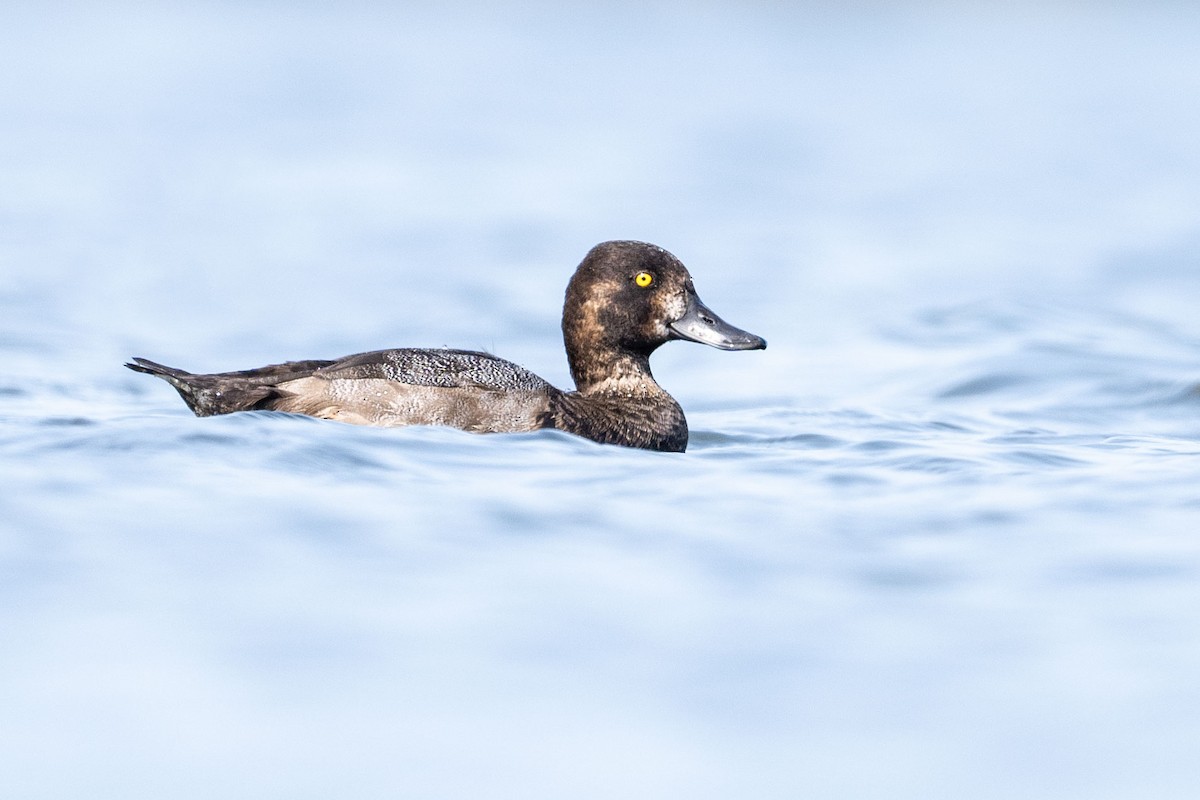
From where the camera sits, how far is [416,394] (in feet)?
27.1

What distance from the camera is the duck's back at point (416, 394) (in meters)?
Result: 8.26

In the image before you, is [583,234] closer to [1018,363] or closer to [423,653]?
[1018,363]

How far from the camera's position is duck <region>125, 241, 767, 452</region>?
829 cm

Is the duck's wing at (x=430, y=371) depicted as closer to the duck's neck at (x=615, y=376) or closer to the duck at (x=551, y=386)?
the duck at (x=551, y=386)

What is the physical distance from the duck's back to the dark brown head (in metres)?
0.68

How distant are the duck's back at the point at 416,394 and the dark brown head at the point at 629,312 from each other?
678 mm

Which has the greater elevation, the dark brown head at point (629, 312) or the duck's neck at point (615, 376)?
the dark brown head at point (629, 312)

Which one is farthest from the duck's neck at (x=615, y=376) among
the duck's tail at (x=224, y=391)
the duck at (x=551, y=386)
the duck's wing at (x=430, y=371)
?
the duck's tail at (x=224, y=391)

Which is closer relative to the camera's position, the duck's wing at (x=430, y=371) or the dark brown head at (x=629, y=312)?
the duck's wing at (x=430, y=371)

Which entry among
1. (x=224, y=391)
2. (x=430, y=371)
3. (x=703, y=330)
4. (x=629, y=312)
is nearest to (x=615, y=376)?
(x=629, y=312)

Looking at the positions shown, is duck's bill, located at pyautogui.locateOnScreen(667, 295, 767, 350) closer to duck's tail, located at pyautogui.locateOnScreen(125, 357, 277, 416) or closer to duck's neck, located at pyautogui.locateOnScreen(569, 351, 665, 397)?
duck's neck, located at pyautogui.locateOnScreen(569, 351, 665, 397)

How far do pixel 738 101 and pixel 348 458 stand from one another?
21655mm

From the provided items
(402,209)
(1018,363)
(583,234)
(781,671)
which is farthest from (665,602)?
(402,209)

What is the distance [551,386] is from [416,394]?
0.78m
